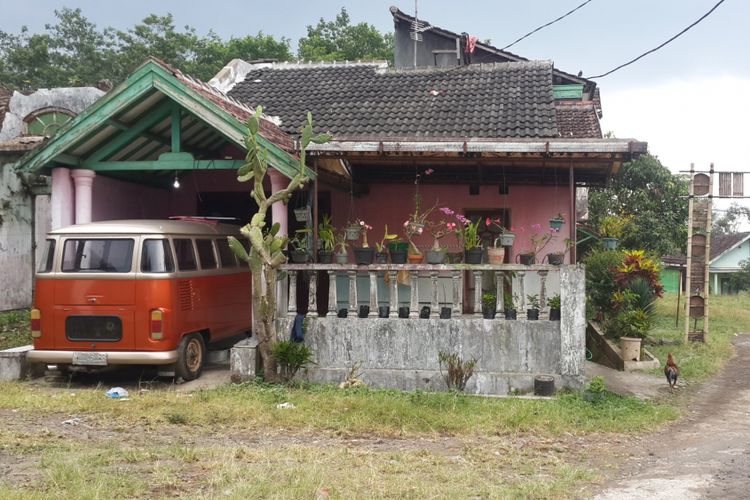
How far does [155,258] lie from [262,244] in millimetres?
1423

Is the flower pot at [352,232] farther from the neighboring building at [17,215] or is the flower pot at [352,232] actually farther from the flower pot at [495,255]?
the neighboring building at [17,215]

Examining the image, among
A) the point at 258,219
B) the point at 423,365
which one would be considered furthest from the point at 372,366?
the point at 258,219

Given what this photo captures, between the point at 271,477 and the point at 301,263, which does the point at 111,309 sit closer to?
the point at 301,263

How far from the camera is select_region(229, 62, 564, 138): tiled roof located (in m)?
10.7

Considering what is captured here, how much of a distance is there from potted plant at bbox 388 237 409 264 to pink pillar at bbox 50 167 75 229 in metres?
4.69

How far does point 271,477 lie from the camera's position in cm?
475

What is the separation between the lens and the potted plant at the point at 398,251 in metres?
8.63

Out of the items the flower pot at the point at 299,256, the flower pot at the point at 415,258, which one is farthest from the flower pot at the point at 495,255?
the flower pot at the point at 299,256

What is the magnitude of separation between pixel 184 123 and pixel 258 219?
320 centimetres

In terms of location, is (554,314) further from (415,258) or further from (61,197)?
(61,197)

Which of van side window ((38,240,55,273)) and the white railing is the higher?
van side window ((38,240,55,273))

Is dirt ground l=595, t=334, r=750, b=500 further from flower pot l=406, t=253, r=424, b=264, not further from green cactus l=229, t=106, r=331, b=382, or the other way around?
green cactus l=229, t=106, r=331, b=382

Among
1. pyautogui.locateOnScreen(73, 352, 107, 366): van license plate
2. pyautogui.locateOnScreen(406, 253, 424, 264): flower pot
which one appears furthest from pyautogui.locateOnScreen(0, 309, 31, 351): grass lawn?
pyautogui.locateOnScreen(406, 253, 424, 264): flower pot

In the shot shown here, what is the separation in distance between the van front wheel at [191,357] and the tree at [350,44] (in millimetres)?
25823
